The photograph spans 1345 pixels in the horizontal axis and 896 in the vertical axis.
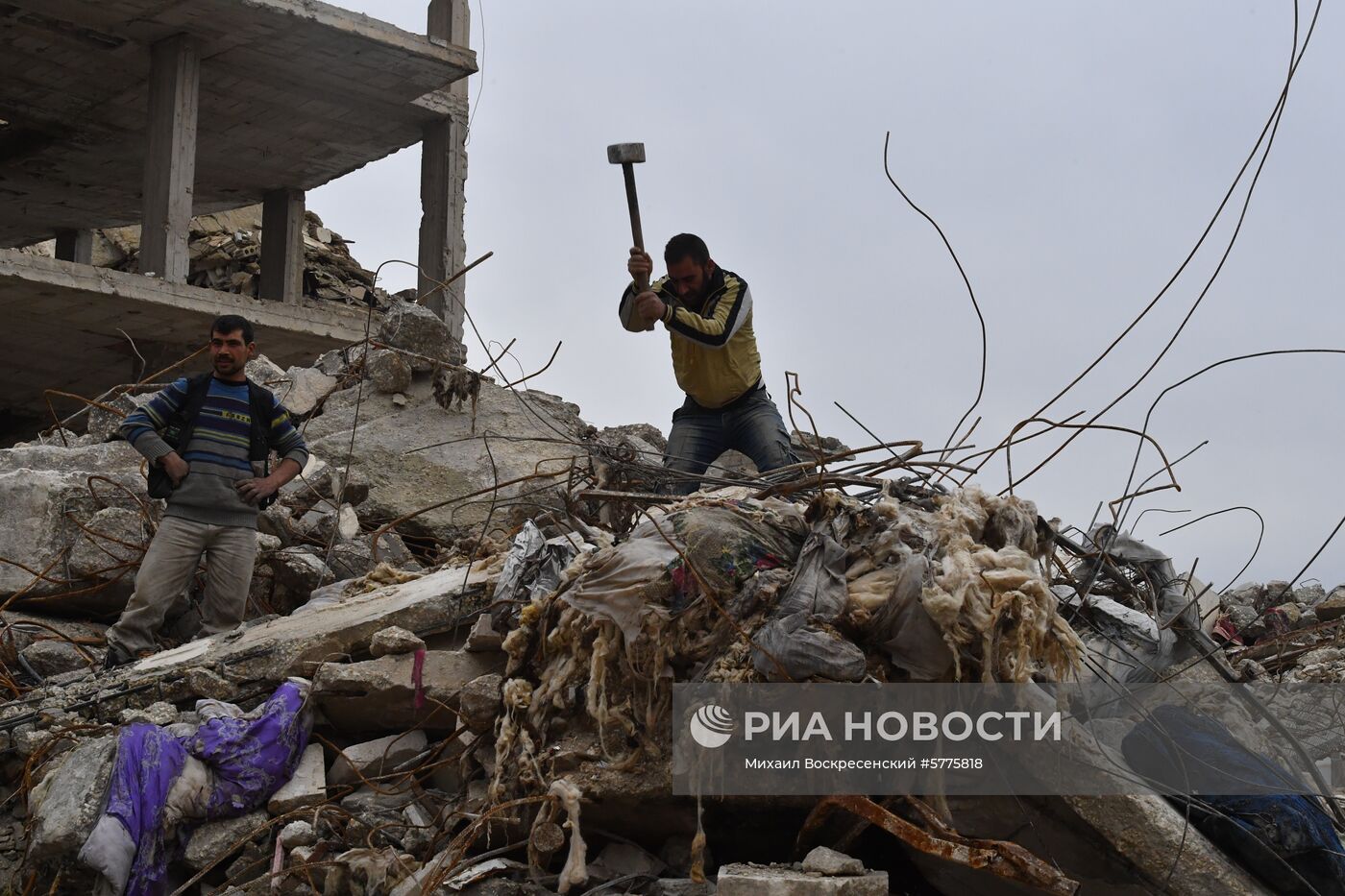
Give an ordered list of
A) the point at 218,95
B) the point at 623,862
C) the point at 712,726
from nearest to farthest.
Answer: the point at 712,726, the point at 623,862, the point at 218,95

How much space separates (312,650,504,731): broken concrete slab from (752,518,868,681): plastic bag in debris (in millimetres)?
1461

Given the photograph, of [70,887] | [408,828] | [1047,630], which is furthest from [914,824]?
[70,887]

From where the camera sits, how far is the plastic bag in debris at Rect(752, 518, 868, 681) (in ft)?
11.6

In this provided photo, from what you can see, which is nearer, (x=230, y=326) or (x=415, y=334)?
(x=230, y=326)

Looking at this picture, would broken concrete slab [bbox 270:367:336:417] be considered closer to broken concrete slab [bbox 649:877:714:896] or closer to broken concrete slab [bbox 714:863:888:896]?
broken concrete slab [bbox 649:877:714:896]

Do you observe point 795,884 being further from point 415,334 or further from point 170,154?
point 170,154

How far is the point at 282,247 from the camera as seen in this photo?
496 inches

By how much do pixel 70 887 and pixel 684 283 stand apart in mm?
3255

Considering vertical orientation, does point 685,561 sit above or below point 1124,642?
above

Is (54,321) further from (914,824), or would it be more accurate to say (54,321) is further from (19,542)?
(914,824)

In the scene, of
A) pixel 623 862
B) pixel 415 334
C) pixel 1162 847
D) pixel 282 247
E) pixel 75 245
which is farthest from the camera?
pixel 75 245

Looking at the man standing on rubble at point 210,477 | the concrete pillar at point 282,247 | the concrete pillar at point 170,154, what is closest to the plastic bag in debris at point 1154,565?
the man standing on rubble at point 210,477

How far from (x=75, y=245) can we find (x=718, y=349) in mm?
9959

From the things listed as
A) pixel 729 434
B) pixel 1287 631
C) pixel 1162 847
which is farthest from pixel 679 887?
pixel 1287 631
